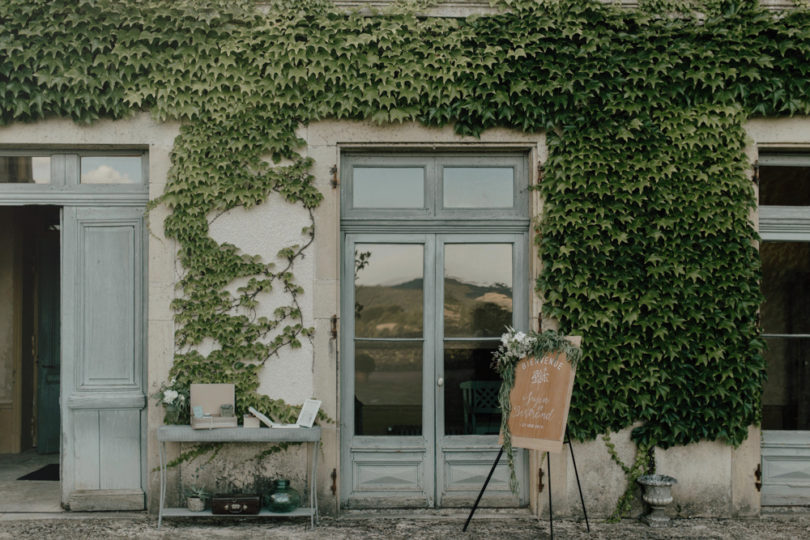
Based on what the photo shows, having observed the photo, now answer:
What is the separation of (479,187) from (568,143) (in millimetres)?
784

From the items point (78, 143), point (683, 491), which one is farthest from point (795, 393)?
point (78, 143)

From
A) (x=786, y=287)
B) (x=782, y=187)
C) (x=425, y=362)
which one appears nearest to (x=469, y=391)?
(x=425, y=362)

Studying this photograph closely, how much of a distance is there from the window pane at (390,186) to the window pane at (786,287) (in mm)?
2928

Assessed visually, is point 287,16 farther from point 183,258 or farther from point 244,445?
point 244,445

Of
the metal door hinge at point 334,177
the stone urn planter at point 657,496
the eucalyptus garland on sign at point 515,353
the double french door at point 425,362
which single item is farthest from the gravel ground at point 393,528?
the metal door hinge at point 334,177

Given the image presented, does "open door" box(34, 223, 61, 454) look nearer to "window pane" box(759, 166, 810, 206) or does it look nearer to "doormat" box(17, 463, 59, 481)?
"doormat" box(17, 463, 59, 481)

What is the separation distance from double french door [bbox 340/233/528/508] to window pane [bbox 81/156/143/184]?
180 centimetres

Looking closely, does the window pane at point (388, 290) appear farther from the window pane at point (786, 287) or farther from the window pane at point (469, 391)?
the window pane at point (786, 287)

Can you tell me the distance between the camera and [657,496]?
4.67 m

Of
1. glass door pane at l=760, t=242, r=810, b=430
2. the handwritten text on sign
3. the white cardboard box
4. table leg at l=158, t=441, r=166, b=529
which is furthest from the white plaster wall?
glass door pane at l=760, t=242, r=810, b=430

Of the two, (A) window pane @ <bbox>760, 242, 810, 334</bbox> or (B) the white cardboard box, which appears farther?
(A) window pane @ <bbox>760, 242, 810, 334</bbox>

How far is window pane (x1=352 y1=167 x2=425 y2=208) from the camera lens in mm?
5105

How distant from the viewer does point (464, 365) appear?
507 cm

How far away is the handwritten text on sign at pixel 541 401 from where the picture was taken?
418 centimetres
